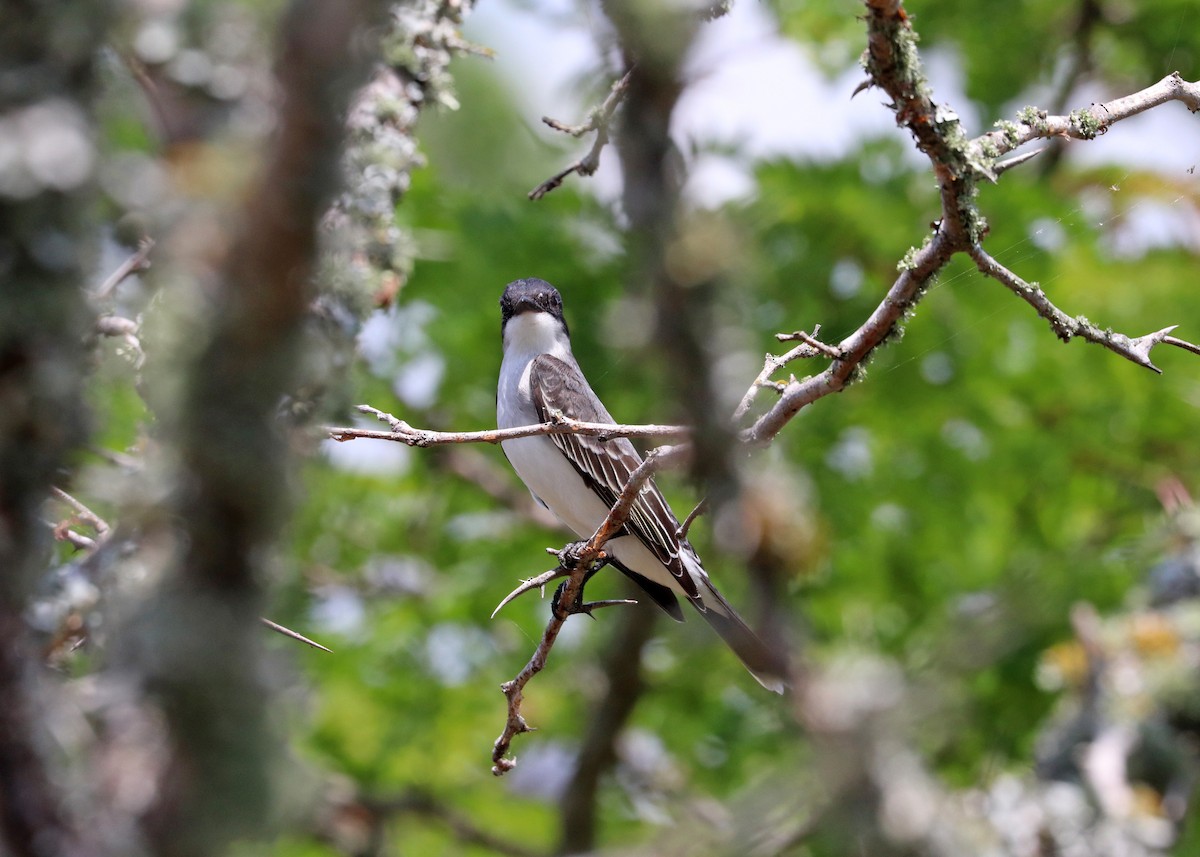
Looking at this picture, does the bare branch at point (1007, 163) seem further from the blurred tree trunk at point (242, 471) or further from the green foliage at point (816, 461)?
the green foliage at point (816, 461)

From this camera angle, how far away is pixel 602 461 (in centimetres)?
548

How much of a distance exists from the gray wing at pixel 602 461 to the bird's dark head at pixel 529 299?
29 centimetres

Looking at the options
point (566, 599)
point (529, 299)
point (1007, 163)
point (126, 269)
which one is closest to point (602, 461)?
point (529, 299)

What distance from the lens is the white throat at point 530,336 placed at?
5.87 m

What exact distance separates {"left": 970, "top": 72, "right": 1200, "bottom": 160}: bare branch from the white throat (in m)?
3.39

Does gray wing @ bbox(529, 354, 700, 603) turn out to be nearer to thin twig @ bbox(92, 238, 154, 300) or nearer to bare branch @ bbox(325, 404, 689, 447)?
bare branch @ bbox(325, 404, 689, 447)

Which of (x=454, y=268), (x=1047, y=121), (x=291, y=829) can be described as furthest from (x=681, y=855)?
(x=454, y=268)

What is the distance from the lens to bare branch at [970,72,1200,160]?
2.67 meters

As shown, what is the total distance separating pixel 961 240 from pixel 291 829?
1816 mm

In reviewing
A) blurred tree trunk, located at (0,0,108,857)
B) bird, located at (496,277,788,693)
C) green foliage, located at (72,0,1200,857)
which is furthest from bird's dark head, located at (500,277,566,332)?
blurred tree trunk, located at (0,0,108,857)

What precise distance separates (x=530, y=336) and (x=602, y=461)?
0.85 m

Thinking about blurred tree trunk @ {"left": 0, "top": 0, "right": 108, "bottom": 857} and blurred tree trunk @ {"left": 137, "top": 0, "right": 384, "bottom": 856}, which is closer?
blurred tree trunk @ {"left": 137, "top": 0, "right": 384, "bottom": 856}

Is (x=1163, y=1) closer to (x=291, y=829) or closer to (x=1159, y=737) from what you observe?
(x=1159, y=737)

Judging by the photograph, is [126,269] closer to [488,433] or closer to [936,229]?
[488,433]
